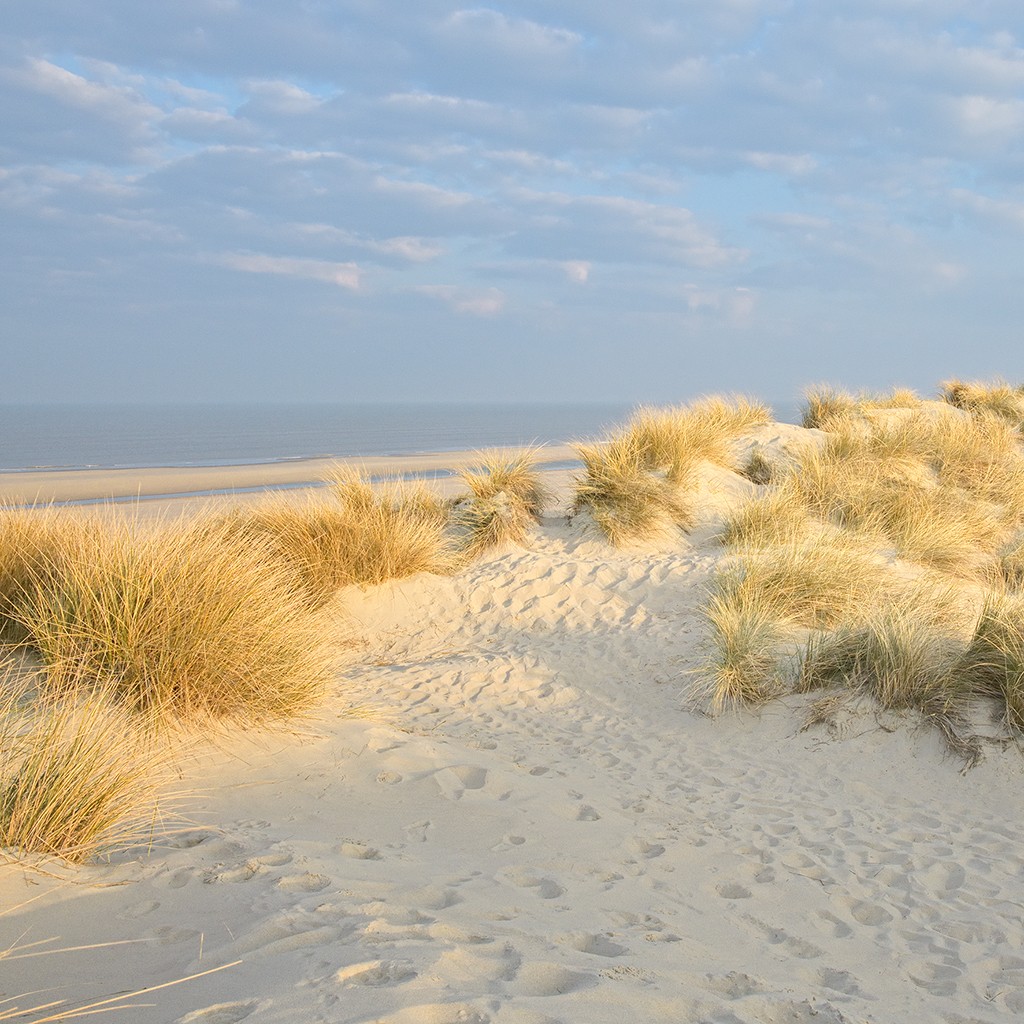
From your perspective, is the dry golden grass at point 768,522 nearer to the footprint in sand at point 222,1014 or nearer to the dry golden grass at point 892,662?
the dry golden grass at point 892,662

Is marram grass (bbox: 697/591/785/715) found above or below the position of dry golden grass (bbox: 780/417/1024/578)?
below

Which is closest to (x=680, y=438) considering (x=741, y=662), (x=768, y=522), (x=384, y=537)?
(x=768, y=522)

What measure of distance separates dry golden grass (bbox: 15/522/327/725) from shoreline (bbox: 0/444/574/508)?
9.26 metres

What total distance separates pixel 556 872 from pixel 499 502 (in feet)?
21.8

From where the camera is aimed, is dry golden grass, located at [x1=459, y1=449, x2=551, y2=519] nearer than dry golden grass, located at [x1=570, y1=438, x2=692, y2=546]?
No

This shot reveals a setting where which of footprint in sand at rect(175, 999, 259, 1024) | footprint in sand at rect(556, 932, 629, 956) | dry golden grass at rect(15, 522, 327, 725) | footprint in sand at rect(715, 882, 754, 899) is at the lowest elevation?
footprint in sand at rect(715, 882, 754, 899)

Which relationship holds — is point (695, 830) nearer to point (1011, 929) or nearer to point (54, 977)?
point (1011, 929)

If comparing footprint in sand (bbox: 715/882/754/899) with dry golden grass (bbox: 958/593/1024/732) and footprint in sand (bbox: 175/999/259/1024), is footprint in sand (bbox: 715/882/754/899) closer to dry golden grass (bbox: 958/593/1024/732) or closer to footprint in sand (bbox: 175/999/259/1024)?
footprint in sand (bbox: 175/999/259/1024)

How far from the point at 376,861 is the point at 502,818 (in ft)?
2.95

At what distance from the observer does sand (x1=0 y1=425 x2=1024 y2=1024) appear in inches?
95.6

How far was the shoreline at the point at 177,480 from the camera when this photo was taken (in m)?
17.1

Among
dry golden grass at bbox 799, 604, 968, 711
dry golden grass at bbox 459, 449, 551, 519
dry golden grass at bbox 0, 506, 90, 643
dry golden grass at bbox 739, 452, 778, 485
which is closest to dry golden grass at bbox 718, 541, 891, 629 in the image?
dry golden grass at bbox 799, 604, 968, 711

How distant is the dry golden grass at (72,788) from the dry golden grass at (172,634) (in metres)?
0.70

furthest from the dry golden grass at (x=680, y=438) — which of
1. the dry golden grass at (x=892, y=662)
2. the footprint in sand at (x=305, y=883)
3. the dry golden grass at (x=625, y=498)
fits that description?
the footprint in sand at (x=305, y=883)
